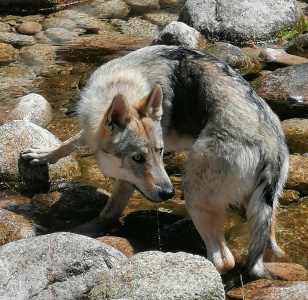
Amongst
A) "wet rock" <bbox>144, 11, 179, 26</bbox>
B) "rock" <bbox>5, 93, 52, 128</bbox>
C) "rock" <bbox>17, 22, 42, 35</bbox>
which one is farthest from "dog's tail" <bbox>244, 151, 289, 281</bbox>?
"wet rock" <bbox>144, 11, 179, 26</bbox>

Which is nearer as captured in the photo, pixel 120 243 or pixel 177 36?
pixel 120 243

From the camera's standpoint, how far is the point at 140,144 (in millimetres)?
6742

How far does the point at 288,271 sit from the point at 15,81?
6669 millimetres

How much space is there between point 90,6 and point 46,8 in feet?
3.44

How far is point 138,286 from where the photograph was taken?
17.2ft

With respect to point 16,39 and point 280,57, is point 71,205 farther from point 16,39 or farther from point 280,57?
point 16,39

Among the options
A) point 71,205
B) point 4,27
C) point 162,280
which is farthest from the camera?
point 4,27

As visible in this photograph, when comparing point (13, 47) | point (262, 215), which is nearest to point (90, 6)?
point (13, 47)

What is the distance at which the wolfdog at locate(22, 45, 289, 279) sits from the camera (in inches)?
250

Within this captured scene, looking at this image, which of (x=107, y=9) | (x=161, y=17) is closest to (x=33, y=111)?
(x=161, y=17)

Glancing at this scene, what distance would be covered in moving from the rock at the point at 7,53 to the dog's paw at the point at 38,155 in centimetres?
458

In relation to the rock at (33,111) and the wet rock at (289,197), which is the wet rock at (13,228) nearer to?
the rock at (33,111)

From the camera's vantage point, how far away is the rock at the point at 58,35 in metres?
13.5

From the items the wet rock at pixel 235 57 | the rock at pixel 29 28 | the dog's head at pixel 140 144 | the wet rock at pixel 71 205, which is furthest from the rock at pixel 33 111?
the rock at pixel 29 28
